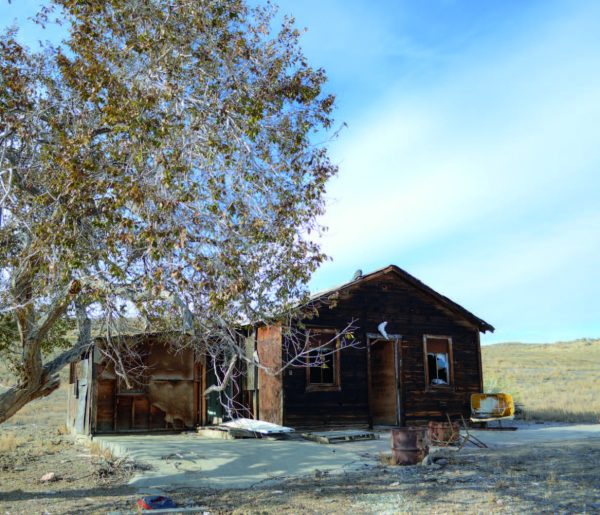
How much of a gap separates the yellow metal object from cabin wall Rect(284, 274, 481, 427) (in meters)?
0.72

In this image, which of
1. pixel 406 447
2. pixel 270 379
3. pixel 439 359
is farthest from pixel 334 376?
pixel 406 447

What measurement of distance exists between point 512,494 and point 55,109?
946 cm

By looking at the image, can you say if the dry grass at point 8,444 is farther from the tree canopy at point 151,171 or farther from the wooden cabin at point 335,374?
the tree canopy at point 151,171

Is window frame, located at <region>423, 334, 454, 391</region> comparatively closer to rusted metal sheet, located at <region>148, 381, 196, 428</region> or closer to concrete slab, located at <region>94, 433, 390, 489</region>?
concrete slab, located at <region>94, 433, 390, 489</region>

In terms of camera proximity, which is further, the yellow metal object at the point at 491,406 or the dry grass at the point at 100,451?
the yellow metal object at the point at 491,406

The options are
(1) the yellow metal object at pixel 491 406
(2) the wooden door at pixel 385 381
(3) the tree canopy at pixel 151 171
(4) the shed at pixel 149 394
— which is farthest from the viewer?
(2) the wooden door at pixel 385 381

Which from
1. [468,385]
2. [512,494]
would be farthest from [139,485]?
[468,385]

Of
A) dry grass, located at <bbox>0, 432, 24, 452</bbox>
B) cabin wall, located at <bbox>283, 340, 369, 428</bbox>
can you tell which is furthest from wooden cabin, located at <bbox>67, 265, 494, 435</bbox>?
dry grass, located at <bbox>0, 432, 24, 452</bbox>

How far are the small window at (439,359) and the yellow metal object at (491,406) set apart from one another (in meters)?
1.05

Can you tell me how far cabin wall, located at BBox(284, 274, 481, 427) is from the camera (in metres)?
17.2

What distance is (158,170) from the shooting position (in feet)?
28.9

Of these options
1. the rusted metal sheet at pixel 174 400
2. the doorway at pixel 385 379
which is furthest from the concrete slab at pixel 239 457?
the doorway at pixel 385 379

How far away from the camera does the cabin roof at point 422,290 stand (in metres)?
18.3

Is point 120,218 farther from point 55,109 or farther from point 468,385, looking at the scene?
point 468,385
